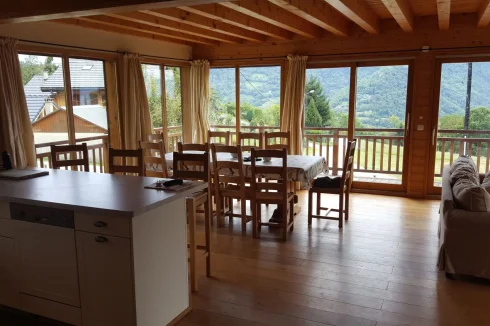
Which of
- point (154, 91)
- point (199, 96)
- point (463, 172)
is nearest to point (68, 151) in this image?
point (154, 91)

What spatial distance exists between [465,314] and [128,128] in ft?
15.5

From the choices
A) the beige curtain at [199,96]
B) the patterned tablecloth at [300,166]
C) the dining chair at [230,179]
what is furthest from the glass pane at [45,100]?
the beige curtain at [199,96]

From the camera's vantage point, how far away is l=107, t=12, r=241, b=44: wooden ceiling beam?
4.53 metres

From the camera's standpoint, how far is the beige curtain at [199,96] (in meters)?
6.99

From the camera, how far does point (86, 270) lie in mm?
2309

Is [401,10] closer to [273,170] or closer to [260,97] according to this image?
[273,170]

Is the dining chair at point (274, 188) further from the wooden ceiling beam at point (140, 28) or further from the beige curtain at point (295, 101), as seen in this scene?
the wooden ceiling beam at point (140, 28)

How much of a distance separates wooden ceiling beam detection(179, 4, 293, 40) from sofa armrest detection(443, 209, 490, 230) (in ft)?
10.1

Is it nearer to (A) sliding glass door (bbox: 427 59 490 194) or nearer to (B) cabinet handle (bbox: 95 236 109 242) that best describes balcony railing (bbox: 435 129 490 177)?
(A) sliding glass door (bbox: 427 59 490 194)

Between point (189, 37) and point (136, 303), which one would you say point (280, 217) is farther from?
point (189, 37)

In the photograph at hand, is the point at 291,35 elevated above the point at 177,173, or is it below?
above

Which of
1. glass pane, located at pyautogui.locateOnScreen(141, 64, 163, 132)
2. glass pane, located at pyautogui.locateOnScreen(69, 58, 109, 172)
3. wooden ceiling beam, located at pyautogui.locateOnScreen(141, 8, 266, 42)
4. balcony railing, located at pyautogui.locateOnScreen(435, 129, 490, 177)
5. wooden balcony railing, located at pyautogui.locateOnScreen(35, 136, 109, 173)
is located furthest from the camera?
glass pane, located at pyautogui.locateOnScreen(141, 64, 163, 132)

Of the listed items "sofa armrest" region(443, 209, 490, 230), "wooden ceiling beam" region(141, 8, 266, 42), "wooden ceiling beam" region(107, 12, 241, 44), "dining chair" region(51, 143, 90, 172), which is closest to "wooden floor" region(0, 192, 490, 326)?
"sofa armrest" region(443, 209, 490, 230)

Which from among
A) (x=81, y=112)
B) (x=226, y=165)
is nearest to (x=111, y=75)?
(x=81, y=112)
